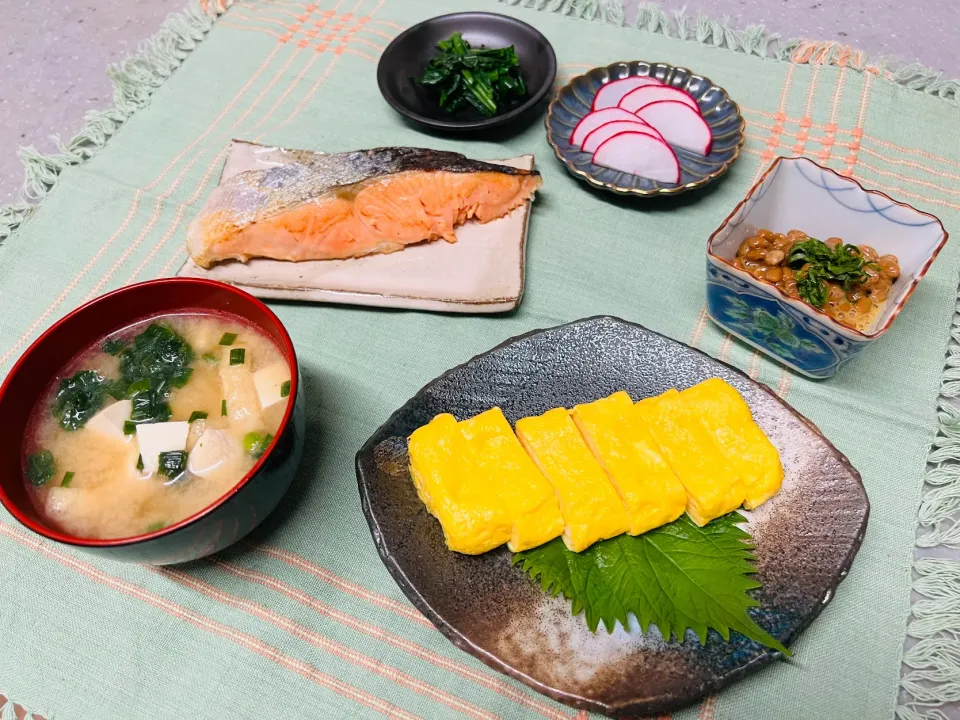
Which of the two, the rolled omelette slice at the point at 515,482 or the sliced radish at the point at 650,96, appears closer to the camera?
the rolled omelette slice at the point at 515,482

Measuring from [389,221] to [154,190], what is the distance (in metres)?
0.96

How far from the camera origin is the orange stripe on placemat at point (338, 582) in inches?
65.5

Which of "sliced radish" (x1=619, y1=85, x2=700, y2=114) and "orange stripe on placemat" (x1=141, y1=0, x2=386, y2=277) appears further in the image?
"sliced radish" (x1=619, y1=85, x2=700, y2=114)

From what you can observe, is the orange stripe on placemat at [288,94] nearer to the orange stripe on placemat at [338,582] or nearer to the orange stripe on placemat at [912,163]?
the orange stripe on placemat at [338,582]

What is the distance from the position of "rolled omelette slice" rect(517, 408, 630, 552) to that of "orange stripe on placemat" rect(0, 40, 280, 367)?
167cm

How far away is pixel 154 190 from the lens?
2549 mm

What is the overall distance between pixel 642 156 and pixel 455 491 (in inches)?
56.9

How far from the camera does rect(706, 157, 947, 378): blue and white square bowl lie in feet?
5.97

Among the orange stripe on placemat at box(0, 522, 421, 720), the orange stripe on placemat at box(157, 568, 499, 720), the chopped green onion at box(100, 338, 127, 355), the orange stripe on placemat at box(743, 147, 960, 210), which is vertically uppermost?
the orange stripe on placemat at box(743, 147, 960, 210)

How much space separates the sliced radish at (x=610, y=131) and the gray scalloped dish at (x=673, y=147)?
0.13ft

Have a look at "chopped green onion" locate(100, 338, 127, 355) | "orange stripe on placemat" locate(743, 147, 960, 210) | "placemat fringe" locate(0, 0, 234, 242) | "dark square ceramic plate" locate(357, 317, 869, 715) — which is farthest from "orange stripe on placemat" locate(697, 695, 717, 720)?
"placemat fringe" locate(0, 0, 234, 242)

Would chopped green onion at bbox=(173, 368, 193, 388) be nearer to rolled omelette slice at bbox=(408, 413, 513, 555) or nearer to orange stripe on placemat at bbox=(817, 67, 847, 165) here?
rolled omelette slice at bbox=(408, 413, 513, 555)

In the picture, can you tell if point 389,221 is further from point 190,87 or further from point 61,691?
point 61,691

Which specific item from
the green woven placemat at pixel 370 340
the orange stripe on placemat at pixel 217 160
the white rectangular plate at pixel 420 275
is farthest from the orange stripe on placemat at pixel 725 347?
the orange stripe on placemat at pixel 217 160
